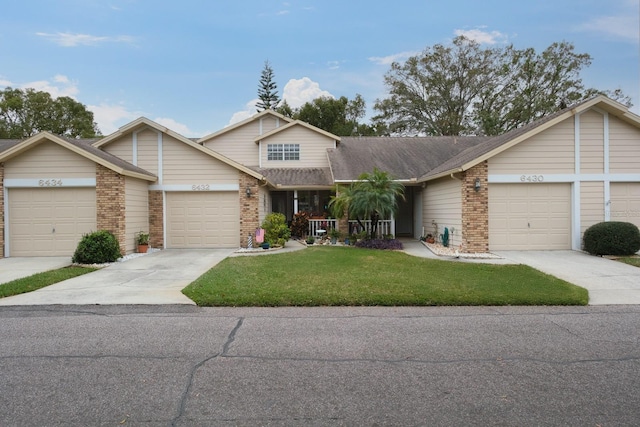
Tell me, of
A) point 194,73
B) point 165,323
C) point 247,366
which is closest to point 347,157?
point 194,73

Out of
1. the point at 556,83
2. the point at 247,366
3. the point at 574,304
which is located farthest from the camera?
the point at 556,83

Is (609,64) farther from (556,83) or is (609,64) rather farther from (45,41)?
(45,41)

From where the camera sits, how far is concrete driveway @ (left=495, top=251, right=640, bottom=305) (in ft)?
24.2

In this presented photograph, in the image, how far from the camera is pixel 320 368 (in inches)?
160

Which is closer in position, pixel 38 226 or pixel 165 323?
pixel 165 323

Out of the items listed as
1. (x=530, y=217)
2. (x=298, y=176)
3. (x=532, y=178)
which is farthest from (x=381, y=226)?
(x=532, y=178)

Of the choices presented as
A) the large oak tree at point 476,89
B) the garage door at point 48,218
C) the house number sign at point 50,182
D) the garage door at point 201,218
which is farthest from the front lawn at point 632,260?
the large oak tree at point 476,89

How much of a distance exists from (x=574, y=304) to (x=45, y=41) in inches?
809

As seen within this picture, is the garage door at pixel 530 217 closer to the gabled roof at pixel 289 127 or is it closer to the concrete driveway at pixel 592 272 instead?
the concrete driveway at pixel 592 272

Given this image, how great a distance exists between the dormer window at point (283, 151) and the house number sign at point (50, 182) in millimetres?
10046

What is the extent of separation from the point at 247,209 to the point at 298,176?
4816 mm

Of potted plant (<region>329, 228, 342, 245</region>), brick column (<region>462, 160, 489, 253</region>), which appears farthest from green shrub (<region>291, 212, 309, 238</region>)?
brick column (<region>462, 160, 489, 253</region>)

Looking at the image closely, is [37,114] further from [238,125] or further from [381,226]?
[381,226]

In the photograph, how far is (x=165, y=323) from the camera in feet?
18.7
